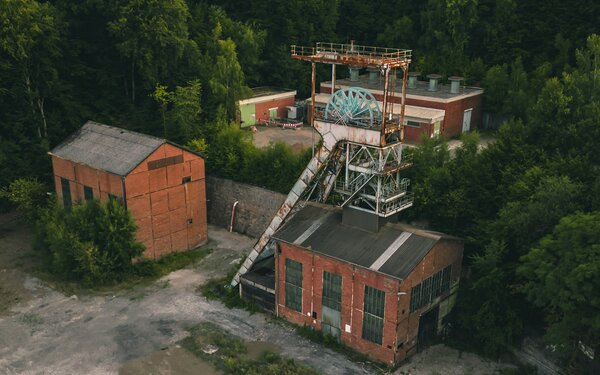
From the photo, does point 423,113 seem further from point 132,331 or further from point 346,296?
point 132,331

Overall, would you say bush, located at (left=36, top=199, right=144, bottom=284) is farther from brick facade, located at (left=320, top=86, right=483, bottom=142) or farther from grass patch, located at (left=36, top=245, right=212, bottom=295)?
brick facade, located at (left=320, top=86, right=483, bottom=142)

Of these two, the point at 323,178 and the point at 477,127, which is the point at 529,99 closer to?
the point at 477,127

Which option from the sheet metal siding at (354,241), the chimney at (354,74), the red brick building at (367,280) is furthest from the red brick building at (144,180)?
the chimney at (354,74)

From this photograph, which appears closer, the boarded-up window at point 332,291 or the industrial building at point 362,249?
the industrial building at point 362,249

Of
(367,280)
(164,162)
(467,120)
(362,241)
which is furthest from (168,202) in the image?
(467,120)

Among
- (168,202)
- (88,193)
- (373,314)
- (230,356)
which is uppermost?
(88,193)

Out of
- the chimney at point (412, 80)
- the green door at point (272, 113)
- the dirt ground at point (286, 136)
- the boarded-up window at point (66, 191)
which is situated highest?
the chimney at point (412, 80)

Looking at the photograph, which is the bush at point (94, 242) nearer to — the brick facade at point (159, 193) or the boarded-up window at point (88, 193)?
the brick facade at point (159, 193)

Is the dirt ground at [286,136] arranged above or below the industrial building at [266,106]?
below
